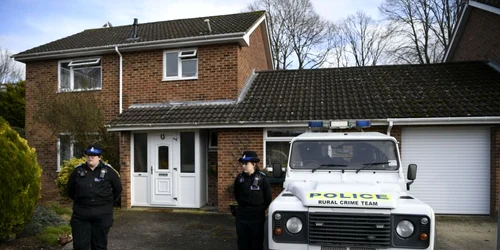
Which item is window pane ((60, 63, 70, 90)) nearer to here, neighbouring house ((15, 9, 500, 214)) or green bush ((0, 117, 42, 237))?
neighbouring house ((15, 9, 500, 214))

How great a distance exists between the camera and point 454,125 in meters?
8.74

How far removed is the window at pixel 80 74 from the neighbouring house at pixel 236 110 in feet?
0.21

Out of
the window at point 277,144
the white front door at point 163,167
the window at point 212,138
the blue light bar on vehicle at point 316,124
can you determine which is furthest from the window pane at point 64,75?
the blue light bar on vehicle at point 316,124

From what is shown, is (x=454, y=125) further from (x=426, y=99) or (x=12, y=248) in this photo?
(x=12, y=248)

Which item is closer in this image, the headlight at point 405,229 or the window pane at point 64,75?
the headlight at point 405,229

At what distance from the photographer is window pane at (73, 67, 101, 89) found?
37.7 ft

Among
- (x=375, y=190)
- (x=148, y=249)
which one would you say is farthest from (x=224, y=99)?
(x=375, y=190)

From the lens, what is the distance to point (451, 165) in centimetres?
887

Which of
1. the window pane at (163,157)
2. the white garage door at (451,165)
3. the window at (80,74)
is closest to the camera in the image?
the white garage door at (451,165)

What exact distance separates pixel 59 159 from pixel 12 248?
6.06 meters

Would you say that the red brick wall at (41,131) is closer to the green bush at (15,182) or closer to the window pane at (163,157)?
the window pane at (163,157)

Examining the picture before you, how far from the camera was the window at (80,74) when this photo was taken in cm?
1142

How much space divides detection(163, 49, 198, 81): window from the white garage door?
19.6 feet

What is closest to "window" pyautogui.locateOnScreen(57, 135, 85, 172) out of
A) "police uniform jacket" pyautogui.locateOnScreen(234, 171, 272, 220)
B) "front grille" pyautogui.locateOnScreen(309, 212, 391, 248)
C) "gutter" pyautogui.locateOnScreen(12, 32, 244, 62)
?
"gutter" pyautogui.locateOnScreen(12, 32, 244, 62)
